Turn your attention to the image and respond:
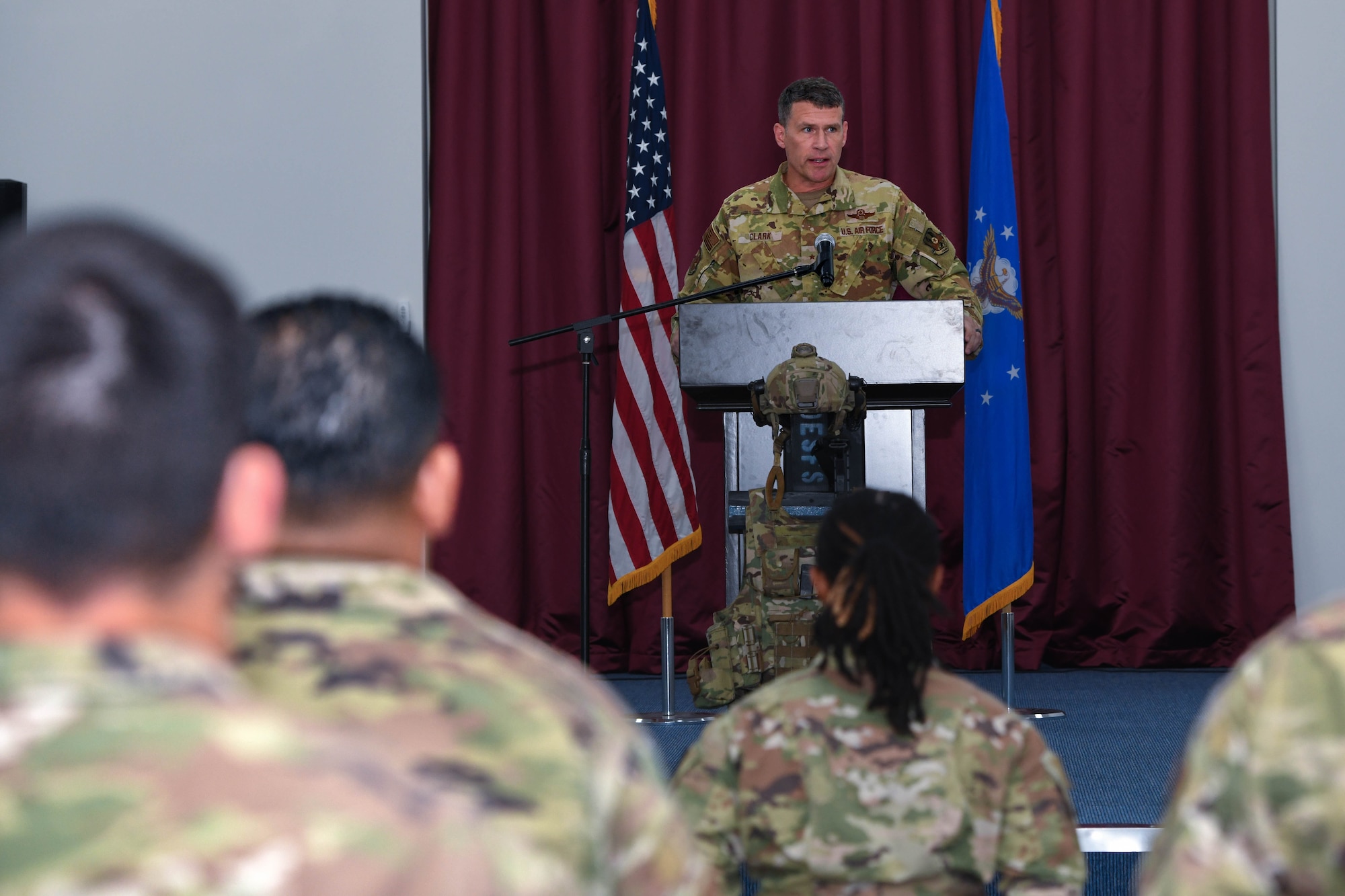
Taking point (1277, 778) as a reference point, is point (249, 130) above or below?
above

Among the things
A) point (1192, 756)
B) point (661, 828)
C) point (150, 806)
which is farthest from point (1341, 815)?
point (150, 806)

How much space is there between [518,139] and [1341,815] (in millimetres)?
4624

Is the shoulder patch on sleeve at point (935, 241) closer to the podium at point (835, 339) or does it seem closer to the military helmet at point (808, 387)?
the podium at point (835, 339)

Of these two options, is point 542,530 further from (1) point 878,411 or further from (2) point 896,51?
(2) point 896,51

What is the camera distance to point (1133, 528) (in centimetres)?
489

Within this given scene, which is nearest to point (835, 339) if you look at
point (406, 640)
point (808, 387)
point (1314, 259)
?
point (808, 387)

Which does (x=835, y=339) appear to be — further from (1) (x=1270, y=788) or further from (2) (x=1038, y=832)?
(1) (x=1270, y=788)

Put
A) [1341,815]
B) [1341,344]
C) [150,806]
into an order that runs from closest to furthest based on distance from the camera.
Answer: [150,806] → [1341,815] → [1341,344]

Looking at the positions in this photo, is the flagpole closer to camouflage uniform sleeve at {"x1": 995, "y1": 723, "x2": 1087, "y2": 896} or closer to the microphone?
the microphone

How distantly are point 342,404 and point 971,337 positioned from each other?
2.77 metres

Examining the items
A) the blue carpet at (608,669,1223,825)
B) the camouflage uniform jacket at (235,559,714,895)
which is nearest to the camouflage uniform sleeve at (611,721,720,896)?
the camouflage uniform jacket at (235,559,714,895)

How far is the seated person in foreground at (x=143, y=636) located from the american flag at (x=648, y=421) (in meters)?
3.71

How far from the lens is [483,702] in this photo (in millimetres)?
796

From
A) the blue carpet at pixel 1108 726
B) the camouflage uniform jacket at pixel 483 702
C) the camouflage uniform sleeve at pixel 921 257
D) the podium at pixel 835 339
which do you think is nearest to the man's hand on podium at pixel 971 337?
the podium at pixel 835 339
